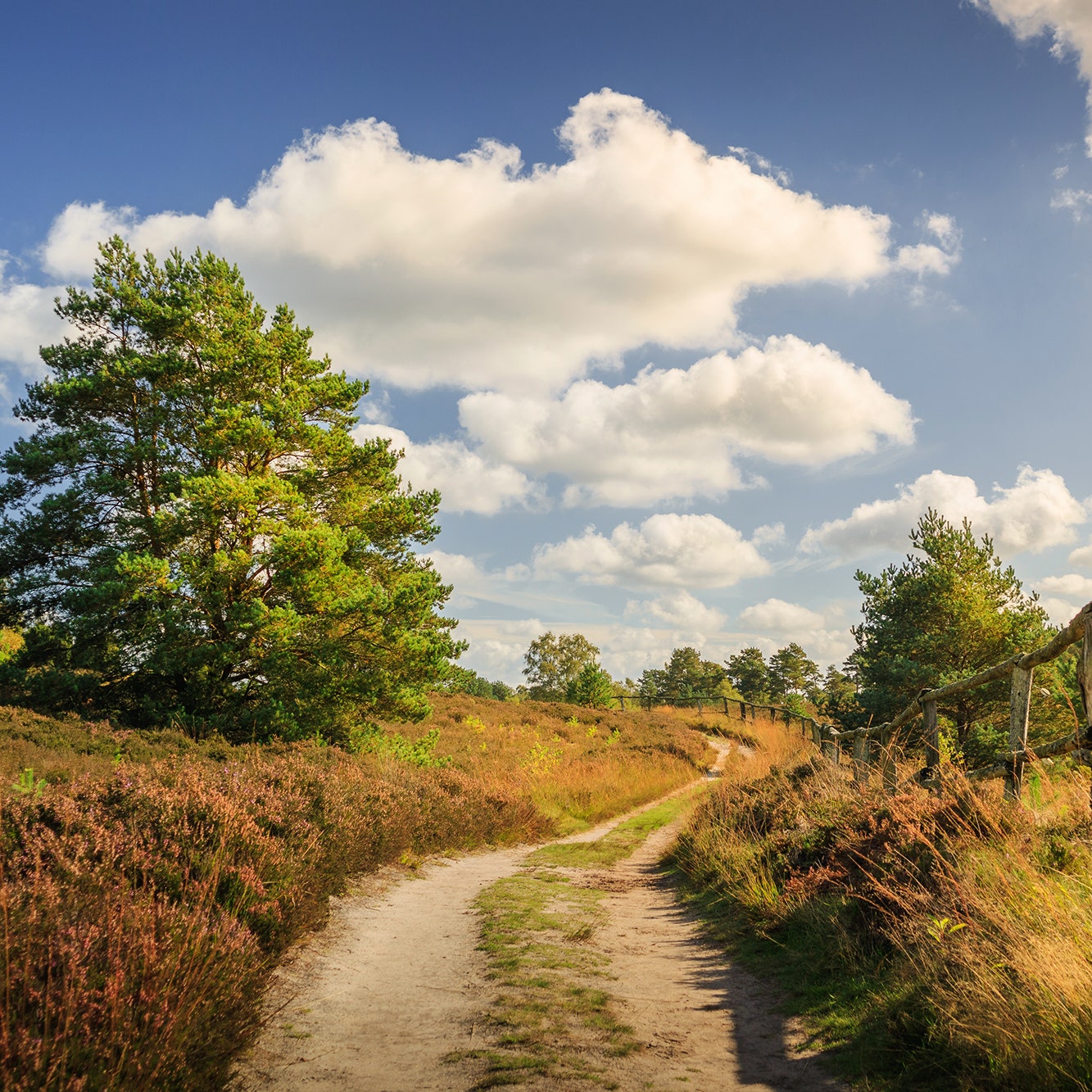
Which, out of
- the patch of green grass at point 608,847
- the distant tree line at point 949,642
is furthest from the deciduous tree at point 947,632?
the patch of green grass at point 608,847

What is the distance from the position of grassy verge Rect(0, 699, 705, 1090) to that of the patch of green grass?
1.58 meters

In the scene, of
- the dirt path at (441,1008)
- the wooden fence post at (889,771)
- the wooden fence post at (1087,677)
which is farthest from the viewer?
the wooden fence post at (889,771)

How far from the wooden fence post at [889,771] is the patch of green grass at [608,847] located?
5.45m

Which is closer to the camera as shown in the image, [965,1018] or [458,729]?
[965,1018]

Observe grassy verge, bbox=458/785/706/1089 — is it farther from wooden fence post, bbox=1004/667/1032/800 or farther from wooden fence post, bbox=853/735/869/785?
wooden fence post, bbox=853/735/869/785

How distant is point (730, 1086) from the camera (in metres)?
3.83

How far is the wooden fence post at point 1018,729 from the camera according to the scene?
5398 mm

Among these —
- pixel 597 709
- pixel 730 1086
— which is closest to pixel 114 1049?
pixel 730 1086

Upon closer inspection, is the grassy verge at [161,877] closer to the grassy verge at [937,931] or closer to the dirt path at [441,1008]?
the dirt path at [441,1008]

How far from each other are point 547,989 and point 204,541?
14.5 m

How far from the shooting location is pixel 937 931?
4441 mm

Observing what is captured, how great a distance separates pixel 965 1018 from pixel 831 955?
2065 mm

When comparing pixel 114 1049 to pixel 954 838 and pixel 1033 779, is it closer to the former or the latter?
pixel 954 838

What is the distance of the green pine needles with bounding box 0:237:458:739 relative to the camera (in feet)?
51.2
